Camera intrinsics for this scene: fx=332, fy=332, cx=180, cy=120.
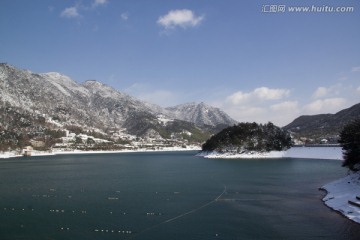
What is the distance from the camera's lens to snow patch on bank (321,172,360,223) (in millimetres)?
38469

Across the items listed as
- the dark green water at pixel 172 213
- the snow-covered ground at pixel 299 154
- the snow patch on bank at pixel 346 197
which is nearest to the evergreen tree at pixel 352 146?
the snow patch on bank at pixel 346 197

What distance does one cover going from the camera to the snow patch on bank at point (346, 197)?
38469 mm

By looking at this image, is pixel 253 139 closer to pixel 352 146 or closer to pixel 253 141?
pixel 253 141

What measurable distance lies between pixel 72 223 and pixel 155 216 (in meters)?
9.66

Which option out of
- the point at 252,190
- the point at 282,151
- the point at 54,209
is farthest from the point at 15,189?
the point at 282,151

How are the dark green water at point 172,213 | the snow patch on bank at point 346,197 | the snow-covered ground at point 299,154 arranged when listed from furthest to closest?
the snow-covered ground at point 299,154
the snow patch on bank at point 346,197
the dark green water at point 172,213

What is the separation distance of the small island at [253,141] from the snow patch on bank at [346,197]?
391ft

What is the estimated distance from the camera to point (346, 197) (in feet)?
148

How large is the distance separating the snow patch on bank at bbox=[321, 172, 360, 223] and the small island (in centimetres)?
11911

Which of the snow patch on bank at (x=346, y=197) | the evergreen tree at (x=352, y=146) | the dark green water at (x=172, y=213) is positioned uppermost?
the evergreen tree at (x=352, y=146)

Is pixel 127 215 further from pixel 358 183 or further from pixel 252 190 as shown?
pixel 358 183

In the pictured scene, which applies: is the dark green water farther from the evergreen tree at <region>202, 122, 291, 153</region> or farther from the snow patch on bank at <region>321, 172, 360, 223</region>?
the evergreen tree at <region>202, 122, 291, 153</region>

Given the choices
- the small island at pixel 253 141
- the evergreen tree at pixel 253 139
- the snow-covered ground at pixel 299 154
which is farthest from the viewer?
the evergreen tree at pixel 253 139

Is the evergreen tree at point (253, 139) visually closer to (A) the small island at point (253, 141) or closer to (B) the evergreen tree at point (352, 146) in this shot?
(A) the small island at point (253, 141)
